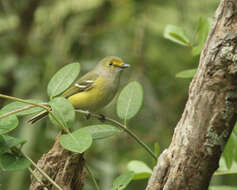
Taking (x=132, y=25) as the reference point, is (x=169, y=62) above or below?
below

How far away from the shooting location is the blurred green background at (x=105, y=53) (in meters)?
4.33

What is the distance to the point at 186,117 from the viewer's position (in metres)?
1.66

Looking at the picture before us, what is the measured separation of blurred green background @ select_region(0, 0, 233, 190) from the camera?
433cm

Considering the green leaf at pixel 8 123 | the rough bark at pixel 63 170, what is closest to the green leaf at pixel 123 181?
the rough bark at pixel 63 170

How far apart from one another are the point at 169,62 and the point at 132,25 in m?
0.70

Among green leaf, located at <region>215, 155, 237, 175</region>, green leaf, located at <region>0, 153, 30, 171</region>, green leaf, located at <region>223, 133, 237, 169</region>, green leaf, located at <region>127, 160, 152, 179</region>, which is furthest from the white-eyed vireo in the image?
green leaf, located at <region>0, 153, 30, 171</region>

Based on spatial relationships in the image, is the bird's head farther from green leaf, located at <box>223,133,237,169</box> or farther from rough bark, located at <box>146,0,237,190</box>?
rough bark, located at <box>146,0,237,190</box>

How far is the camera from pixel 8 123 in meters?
1.48

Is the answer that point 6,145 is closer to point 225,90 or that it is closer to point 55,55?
point 225,90

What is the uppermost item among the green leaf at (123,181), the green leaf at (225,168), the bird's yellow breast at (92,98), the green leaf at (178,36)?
the green leaf at (178,36)

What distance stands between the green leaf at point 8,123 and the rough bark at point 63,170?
45 centimetres

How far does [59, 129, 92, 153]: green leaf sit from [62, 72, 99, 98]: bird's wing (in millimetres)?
2158

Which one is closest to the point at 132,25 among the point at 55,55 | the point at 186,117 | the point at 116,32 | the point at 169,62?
the point at 116,32

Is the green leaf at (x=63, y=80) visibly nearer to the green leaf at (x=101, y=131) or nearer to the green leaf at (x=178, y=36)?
the green leaf at (x=101, y=131)
